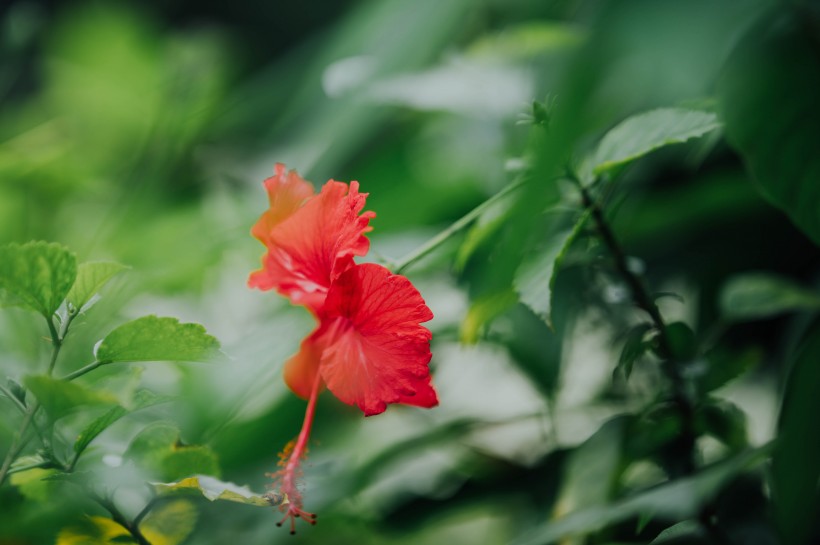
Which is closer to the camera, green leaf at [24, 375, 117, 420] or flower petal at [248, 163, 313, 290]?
green leaf at [24, 375, 117, 420]

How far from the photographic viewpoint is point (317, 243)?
0.36 meters

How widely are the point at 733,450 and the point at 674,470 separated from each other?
0.04m

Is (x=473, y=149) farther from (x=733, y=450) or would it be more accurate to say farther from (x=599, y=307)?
(x=733, y=450)

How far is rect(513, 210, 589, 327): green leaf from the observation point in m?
0.33

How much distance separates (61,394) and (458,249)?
248 millimetres

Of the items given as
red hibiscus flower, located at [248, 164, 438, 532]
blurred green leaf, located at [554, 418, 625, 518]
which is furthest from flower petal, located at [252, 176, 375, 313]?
blurred green leaf, located at [554, 418, 625, 518]

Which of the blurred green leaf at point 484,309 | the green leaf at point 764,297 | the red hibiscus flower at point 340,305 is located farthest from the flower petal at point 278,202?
the green leaf at point 764,297

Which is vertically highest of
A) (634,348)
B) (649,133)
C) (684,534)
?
(649,133)

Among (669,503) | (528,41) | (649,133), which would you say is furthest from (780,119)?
(528,41)

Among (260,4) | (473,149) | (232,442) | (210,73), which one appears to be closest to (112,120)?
(210,73)

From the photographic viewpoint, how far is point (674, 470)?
0.48 m

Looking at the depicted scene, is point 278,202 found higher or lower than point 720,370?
higher

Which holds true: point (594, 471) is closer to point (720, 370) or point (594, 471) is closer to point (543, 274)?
point (720, 370)

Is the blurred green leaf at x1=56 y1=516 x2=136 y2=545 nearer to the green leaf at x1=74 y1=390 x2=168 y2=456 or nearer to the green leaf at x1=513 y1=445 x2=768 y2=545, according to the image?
the green leaf at x1=74 y1=390 x2=168 y2=456
